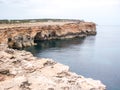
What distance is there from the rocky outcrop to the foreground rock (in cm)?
5569

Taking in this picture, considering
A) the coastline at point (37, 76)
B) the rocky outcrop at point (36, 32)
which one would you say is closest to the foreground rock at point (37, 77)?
the coastline at point (37, 76)

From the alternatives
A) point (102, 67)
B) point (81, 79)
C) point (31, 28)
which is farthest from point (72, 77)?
point (31, 28)

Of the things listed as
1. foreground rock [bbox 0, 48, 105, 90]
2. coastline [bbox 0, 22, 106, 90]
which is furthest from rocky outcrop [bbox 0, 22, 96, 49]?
foreground rock [bbox 0, 48, 105, 90]

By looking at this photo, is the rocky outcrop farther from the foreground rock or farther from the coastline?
the foreground rock

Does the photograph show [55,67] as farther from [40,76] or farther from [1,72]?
[1,72]

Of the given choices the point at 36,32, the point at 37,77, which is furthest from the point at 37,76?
the point at 36,32

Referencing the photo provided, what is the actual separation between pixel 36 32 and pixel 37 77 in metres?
88.4

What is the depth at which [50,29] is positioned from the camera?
12525 cm

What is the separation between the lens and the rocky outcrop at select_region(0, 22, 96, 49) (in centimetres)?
9347

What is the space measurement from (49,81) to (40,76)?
161 cm

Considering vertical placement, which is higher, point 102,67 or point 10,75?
point 10,75

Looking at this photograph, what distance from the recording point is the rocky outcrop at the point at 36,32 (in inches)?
3680

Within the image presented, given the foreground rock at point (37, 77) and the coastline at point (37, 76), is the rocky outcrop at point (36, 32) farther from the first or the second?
the foreground rock at point (37, 77)

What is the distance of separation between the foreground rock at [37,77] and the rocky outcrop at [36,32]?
5569 centimetres
